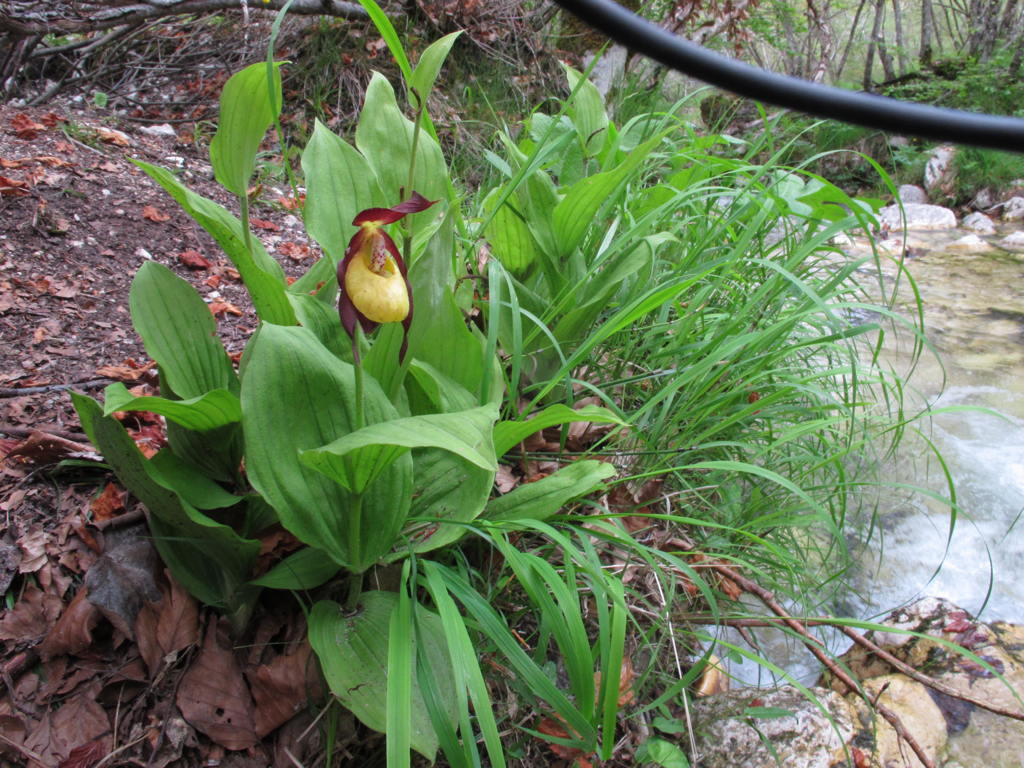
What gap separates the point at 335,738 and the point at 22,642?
48 cm

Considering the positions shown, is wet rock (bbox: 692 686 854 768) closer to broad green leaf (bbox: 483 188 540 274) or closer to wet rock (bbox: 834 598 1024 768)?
wet rock (bbox: 834 598 1024 768)

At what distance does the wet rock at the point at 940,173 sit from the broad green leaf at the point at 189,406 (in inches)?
285

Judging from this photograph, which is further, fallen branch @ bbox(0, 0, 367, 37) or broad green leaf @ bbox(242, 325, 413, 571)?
fallen branch @ bbox(0, 0, 367, 37)

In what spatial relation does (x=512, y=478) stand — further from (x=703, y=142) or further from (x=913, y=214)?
(x=913, y=214)

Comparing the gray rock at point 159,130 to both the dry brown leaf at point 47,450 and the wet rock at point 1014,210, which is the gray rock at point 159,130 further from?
the wet rock at point 1014,210

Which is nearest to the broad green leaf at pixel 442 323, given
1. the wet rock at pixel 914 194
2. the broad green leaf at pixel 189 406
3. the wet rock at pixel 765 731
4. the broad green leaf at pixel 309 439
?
the broad green leaf at pixel 309 439

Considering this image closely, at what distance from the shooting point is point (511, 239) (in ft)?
5.24

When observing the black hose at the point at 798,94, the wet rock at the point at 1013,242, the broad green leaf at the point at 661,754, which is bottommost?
the broad green leaf at the point at 661,754

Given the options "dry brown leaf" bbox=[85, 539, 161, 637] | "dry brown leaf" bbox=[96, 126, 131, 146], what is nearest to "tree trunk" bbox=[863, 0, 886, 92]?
"dry brown leaf" bbox=[96, 126, 131, 146]

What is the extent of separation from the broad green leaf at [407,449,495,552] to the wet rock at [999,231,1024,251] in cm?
556

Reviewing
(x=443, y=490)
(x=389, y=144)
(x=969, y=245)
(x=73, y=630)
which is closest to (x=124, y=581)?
(x=73, y=630)

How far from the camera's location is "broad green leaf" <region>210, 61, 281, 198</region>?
0.94 m

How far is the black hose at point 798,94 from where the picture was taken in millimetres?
372

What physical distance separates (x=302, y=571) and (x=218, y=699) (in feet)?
0.70
